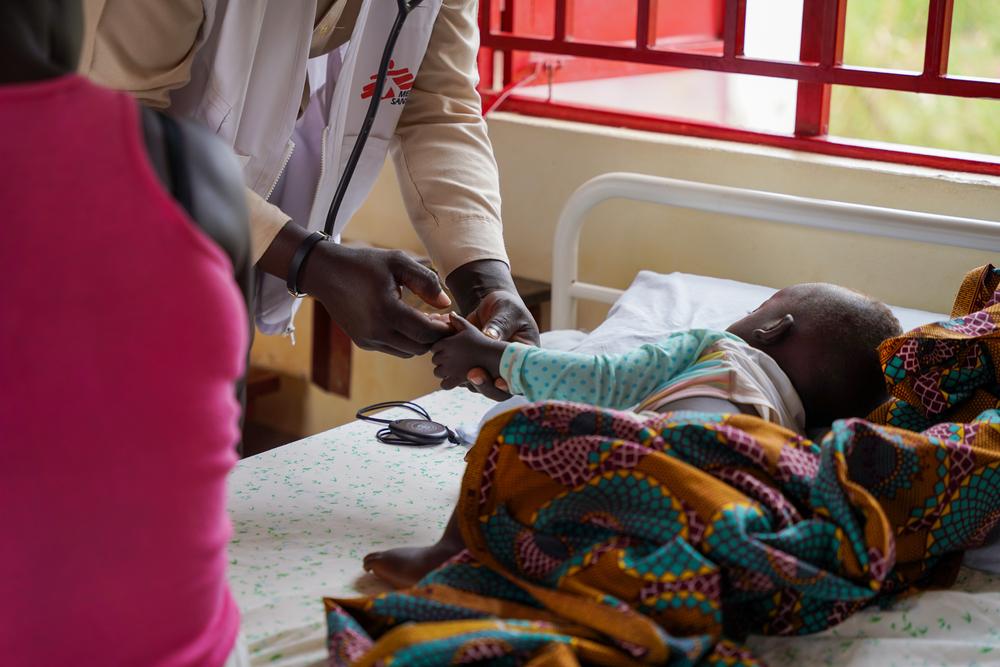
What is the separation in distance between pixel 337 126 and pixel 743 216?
2.76 feet

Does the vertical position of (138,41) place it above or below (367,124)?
above

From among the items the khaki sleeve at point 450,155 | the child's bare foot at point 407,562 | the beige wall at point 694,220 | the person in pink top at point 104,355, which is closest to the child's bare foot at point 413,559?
the child's bare foot at point 407,562

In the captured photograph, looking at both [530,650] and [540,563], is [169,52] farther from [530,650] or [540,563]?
[530,650]

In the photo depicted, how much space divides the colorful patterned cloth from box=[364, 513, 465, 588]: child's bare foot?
0.08 metres

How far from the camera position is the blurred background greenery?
6461 mm

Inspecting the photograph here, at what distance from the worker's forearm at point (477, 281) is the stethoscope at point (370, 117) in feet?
0.84

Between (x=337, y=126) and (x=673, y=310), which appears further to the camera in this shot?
(x=673, y=310)

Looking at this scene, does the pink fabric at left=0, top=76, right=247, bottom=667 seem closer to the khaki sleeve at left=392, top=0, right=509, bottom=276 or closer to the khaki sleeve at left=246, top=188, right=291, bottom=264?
the khaki sleeve at left=246, top=188, right=291, bottom=264

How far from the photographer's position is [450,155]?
2.18 meters

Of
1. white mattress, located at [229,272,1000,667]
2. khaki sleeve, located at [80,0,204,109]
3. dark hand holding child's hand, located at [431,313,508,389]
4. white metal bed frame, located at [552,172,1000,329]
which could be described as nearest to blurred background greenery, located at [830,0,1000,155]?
white metal bed frame, located at [552,172,1000,329]

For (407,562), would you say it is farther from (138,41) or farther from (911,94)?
(911,94)

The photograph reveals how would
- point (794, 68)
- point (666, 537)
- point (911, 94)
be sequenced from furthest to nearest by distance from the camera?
point (911, 94) → point (794, 68) → point (666, 537)

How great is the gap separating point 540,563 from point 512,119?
1.86m

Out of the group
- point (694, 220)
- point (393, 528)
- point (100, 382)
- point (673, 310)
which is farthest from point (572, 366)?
point (694, 220)
